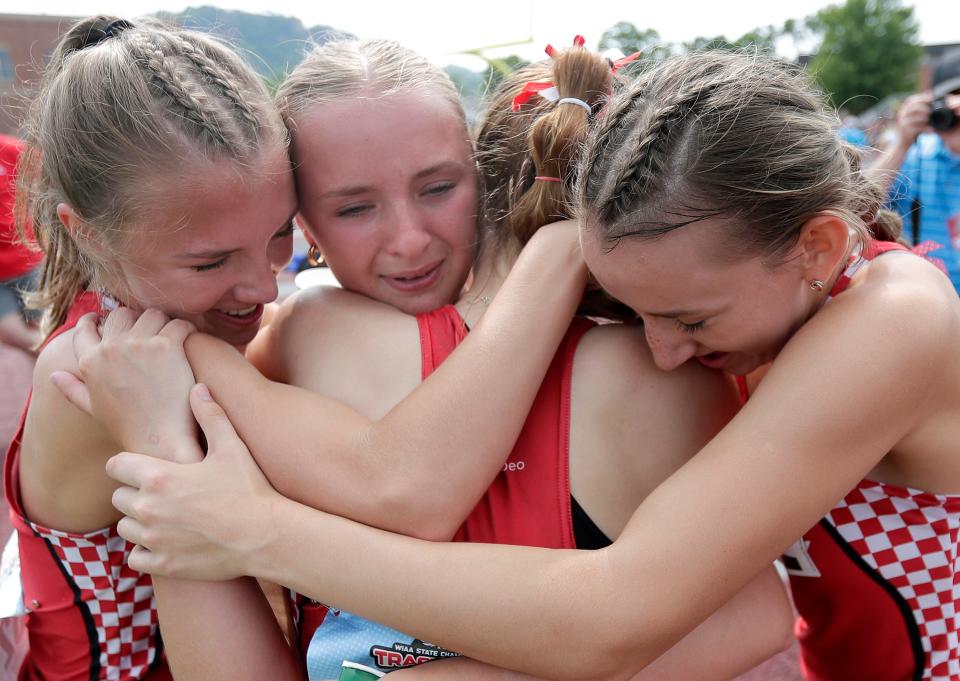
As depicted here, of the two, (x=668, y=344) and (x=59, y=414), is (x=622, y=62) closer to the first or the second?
(x=668, y=344)

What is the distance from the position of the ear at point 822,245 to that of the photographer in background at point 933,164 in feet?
11.1

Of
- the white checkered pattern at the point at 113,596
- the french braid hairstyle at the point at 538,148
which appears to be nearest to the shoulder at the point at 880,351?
the french braid hairstyle at the point at 538,148

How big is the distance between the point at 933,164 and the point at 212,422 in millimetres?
4479

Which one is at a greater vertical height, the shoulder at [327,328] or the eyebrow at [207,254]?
the eyebrow at [207,254]

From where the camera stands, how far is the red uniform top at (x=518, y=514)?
4.83 feet

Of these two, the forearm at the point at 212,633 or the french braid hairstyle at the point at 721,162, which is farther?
the forearm at the point at 212,633

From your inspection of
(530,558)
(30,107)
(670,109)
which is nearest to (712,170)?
(670,109)

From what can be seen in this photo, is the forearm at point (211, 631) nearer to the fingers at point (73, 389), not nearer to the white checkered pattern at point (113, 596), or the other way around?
the fingers at point (73, 389)

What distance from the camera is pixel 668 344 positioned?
149 cm

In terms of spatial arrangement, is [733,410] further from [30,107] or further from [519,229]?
[30,107]

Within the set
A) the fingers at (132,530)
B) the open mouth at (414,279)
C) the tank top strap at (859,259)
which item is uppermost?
the tank top strap at (859,259)

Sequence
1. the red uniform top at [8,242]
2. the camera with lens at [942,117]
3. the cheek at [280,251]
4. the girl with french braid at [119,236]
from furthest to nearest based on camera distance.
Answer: the camera with lens at [942,117]
the red uniform top at [8,242]
the cheek at [280,251]
the girl with french braid at [119,236]

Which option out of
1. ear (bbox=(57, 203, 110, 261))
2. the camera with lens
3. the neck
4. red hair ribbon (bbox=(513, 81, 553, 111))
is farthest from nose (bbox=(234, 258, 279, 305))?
the camera with lens

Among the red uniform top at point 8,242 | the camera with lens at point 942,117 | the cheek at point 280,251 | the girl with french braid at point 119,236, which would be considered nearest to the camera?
the girl with french braid at point 119,236
